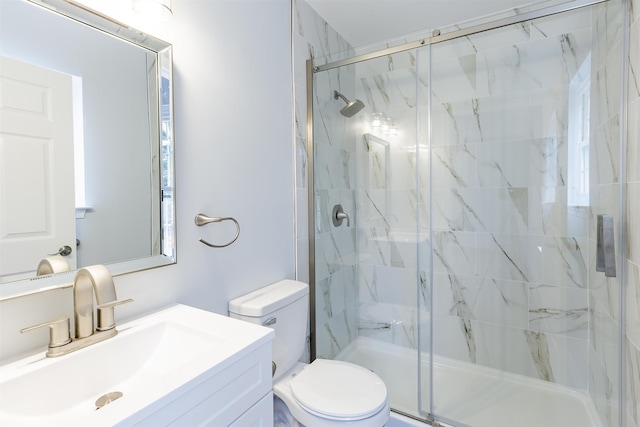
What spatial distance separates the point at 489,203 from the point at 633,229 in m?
0.80

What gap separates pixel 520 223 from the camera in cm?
194

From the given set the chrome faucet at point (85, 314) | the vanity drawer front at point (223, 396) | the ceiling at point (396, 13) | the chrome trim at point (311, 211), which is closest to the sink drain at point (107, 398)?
the chrome faucet at point (85, 314)

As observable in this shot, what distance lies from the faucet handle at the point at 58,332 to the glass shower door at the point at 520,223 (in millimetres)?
1748

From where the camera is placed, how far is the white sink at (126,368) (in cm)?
65

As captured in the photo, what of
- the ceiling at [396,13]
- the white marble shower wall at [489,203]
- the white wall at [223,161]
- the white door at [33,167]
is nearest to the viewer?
the white door at [33,167]

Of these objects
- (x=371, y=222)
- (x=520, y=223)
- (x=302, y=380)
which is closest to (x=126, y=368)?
(x=302, y=380)

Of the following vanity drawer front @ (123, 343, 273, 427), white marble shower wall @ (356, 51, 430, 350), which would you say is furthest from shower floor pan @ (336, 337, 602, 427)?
vanity drawer front @ (123, 343, 273, 427)

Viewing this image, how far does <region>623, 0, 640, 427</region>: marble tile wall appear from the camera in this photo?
1177mm

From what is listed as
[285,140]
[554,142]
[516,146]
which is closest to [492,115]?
[516,146]

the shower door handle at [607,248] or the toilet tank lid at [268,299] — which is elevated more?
the shower door handle at [607,248]

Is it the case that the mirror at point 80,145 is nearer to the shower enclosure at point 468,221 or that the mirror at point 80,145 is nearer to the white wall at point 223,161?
the white wall at point 223,161

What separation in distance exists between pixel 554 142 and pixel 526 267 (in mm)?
743

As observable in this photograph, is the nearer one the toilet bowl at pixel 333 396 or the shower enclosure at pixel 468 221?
the toilet bowl at pixel 333 396

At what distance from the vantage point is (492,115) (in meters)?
1.96
